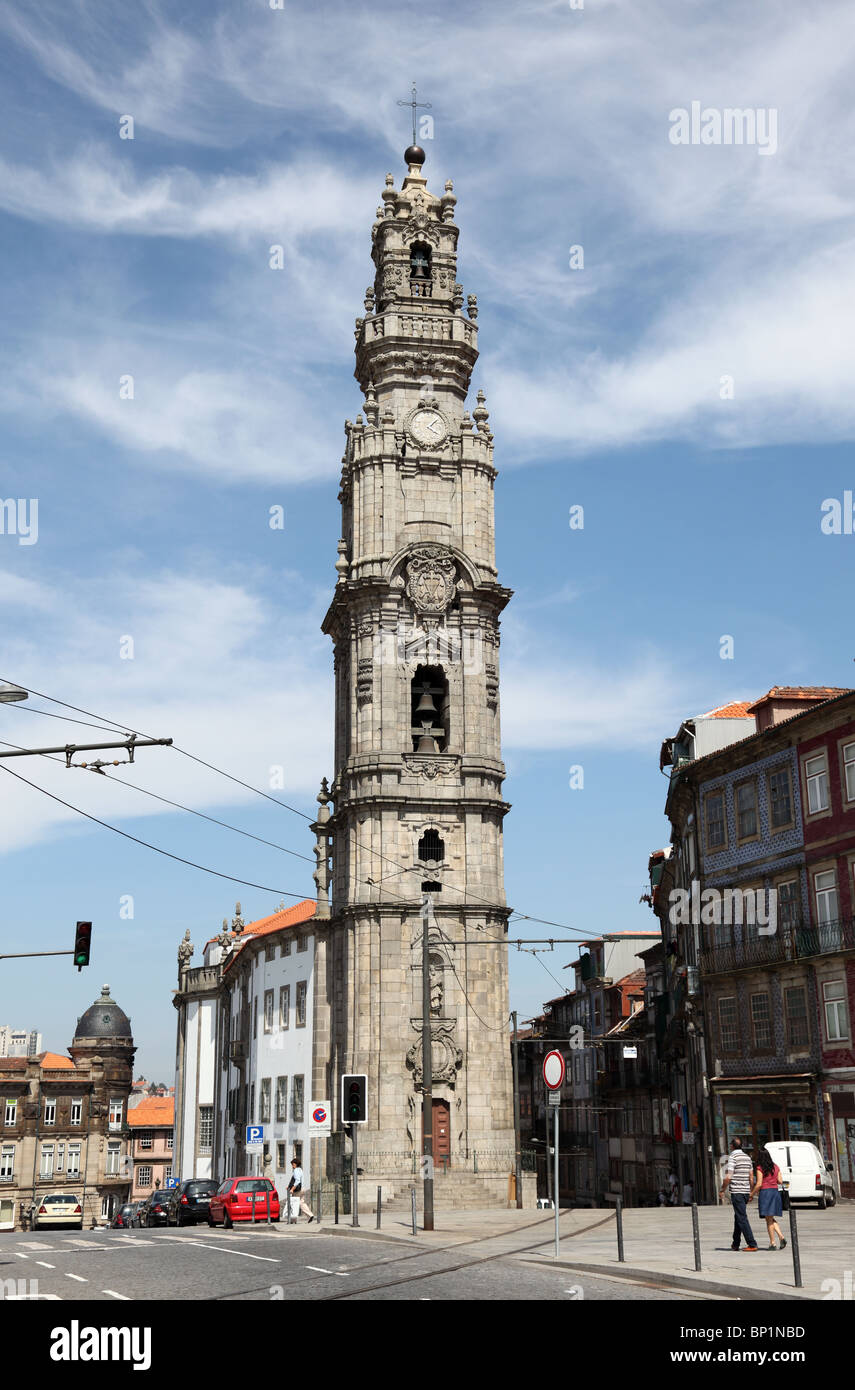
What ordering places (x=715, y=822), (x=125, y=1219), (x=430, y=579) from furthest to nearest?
(x=125, y=1219)
(x=430, y=579)
(x=715, y=822)

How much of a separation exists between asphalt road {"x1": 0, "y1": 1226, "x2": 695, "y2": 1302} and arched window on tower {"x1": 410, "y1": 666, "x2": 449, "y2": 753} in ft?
90.4

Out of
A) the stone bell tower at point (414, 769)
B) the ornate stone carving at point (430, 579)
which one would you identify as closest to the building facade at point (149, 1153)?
the stone bell tower at point (414, 769)

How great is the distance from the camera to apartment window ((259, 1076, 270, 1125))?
215 feet

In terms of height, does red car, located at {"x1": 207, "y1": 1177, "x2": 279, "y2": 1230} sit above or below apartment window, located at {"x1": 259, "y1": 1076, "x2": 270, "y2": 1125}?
below

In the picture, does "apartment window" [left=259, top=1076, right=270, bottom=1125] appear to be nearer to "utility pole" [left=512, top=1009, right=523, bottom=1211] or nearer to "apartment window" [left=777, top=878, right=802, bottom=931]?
"utility pole" [left=512, top=1009, right=523, bottom=1211]

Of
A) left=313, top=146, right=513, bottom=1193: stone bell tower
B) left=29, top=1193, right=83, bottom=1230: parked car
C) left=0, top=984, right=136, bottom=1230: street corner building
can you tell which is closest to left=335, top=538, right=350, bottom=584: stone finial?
left=313, top=146, right=513, bottom=1193: stone bell tower

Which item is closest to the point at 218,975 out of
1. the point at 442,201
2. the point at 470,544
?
the point at 470,544

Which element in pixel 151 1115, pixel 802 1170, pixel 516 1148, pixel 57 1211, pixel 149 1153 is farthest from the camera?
pixel 151 1115

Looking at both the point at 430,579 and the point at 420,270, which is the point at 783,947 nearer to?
the point at 430,579

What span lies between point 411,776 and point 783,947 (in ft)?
59.8

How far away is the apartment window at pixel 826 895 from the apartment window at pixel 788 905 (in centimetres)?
86

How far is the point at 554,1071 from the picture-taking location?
904 inches

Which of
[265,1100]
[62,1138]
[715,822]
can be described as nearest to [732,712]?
[715,822]

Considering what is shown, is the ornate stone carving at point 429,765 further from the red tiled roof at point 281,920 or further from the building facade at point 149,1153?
the building facade at point 149,1153
